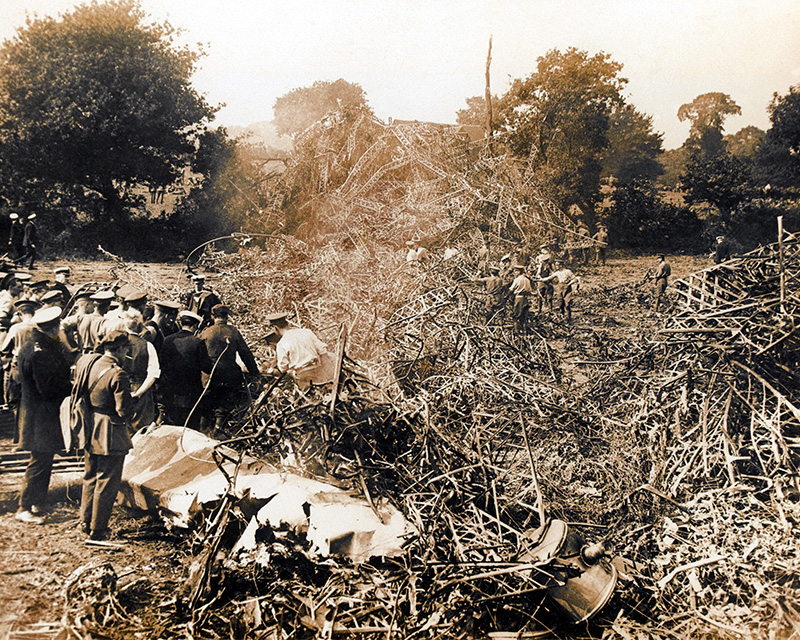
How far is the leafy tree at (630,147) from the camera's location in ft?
61.7

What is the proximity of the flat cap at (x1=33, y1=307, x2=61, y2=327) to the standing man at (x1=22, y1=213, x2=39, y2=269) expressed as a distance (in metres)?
7.73

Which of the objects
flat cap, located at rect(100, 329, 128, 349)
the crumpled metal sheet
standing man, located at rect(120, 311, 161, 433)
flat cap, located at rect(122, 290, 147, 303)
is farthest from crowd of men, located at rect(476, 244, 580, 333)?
flat cap, located at rect(100, 329, 128, 349)

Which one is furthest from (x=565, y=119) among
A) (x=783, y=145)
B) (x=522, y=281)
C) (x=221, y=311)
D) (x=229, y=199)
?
(x=221, y=311)

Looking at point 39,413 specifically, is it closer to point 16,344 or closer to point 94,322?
point 16,344

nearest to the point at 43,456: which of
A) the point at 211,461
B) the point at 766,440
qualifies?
the point at 211,461

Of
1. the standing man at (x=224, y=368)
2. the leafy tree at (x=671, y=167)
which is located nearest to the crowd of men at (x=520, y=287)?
the standing man at (x=224, y=368)

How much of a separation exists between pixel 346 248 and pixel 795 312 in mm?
9866

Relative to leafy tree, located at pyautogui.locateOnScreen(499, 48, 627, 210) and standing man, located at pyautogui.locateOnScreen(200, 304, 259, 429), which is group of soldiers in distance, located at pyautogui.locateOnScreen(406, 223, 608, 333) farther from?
standing man, located at pyautogui.locateOnScreen(200, 304, 259, 429)

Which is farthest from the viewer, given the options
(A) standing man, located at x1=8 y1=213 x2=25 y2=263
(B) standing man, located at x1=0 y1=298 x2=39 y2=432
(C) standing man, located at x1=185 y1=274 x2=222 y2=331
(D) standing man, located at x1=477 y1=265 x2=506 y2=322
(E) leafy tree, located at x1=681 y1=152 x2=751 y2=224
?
Result: (E) leafy tree, located at x1=681 y1=152 x2=751 y2=224

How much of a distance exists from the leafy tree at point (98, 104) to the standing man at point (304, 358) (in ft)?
15.5

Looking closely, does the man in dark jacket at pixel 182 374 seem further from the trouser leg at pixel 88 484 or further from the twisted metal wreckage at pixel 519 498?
the trouser leg at pixel 88 484

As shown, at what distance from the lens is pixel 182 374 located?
5.69 metres

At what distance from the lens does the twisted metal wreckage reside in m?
3.27

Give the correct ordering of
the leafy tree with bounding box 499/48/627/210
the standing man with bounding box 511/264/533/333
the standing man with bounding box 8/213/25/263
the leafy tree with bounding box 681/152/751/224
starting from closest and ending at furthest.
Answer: the standing man with bounding box 511/264/533/333, the standing man with bounding box 8/213/25/263, the leafy tree with bounding box 681/152/751/224, the leafy tree with bounding box 499/48/627/210
